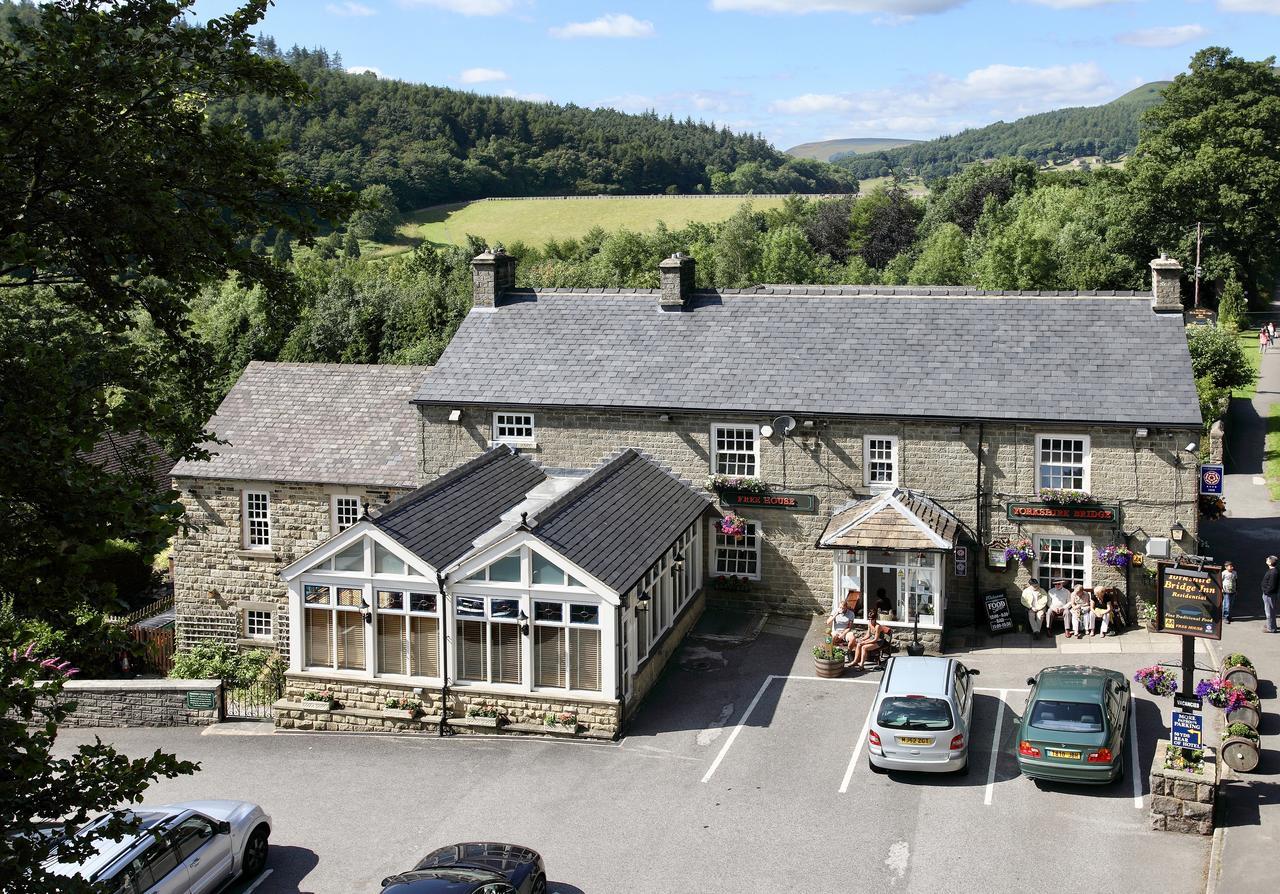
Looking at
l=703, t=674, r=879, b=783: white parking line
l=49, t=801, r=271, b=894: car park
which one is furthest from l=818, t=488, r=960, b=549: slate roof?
l=49, t=801, r=271, b=894: car park

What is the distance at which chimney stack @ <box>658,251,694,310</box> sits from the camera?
103ft

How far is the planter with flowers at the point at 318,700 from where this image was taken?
23.8m

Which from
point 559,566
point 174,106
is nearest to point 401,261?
point 559,566

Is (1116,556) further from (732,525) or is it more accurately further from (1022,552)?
(732,525)

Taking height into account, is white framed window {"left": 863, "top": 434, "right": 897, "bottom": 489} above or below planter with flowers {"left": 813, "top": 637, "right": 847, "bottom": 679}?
above

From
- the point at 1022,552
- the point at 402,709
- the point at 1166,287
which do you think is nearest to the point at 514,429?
the point at 402,709

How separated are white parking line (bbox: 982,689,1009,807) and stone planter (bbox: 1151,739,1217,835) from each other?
8.34ft

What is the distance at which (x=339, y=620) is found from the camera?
23922 mm

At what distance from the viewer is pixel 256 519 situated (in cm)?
3188

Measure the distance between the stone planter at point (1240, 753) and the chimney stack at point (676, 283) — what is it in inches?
681

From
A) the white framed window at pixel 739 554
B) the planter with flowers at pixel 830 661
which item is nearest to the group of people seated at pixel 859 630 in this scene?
the planter with flowers at pixel 830 661

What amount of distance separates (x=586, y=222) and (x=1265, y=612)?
83552 mm

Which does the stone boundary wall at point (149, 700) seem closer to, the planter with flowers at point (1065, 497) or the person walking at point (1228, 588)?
the planter with flowers at point (1065, 497)

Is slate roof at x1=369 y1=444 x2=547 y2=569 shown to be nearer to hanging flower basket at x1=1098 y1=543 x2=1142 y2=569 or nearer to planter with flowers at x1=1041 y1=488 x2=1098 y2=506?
planter with flowers at x1=1041 y1=488 x2=1098 y2=506
